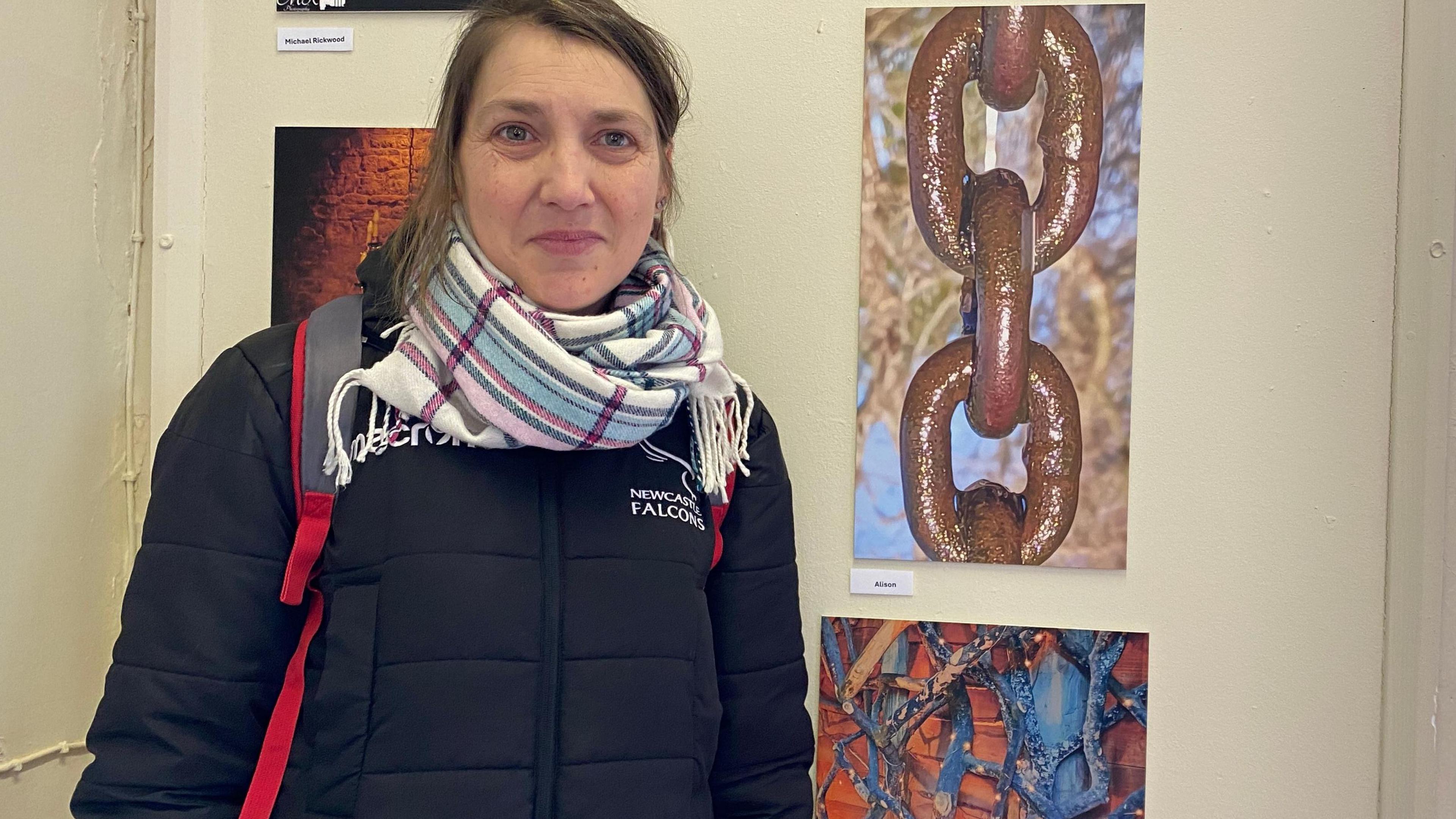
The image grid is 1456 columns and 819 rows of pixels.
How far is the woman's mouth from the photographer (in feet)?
3.42

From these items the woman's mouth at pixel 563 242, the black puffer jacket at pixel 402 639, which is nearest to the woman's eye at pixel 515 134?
the woman's mouth at pixel 563 242

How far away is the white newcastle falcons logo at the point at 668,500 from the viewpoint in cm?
107

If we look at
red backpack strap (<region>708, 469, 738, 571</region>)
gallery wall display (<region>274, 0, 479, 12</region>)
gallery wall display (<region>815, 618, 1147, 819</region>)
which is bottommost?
gallery wall display (<region>815, 618, 1147, 819</region>)

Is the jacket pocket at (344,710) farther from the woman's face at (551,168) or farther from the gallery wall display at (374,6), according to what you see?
the gallery wall display at (374,6)

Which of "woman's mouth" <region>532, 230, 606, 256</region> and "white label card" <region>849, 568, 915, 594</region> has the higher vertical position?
"woman's mouth" <region>532, 230, 606, 256</region>

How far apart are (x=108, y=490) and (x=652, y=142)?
91 centimetres

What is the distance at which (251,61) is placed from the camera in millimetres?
1388

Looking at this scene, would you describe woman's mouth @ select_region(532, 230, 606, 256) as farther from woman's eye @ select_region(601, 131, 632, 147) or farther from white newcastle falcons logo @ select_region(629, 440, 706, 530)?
white newcastle falcons logo @ select_region(629, 440, 706, 530)

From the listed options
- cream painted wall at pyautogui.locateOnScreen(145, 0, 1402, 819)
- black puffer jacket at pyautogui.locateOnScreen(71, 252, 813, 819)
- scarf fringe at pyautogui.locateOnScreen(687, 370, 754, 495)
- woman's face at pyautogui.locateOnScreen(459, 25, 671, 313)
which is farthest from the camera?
cream painted wall at pyautogui.locateOnScreen(145, 0, 1402, 819)

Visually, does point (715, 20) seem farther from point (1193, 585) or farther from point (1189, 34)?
point (1193, 585)

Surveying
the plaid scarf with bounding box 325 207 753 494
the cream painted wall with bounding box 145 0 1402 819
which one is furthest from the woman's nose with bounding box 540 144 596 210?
the cream painted wall with bounding box 145 0 1402 819

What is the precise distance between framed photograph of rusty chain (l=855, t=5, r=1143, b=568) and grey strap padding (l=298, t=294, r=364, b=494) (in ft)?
2.22

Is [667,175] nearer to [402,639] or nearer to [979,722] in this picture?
[402,639]

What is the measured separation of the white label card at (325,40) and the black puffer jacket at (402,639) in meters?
0.53
